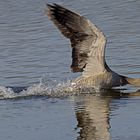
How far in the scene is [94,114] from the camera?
36.7 feet

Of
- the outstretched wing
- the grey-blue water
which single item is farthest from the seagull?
the grey-blue water

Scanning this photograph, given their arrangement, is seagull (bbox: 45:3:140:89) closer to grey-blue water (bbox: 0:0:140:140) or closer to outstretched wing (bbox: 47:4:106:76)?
outstretched wing (bbox: 47:4:106:76)

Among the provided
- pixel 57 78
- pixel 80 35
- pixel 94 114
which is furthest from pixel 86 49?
pixel 94 114

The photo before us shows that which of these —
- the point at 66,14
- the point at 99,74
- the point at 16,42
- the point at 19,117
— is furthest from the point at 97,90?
the point at 16,42

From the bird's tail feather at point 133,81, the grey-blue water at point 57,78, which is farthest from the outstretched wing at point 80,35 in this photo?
the grey-blue water at point 57,78

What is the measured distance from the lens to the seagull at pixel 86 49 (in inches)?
511

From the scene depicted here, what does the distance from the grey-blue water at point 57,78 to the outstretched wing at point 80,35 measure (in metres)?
0.60

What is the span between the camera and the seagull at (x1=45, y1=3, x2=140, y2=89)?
1298cm

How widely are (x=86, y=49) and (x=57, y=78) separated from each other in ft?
3.12

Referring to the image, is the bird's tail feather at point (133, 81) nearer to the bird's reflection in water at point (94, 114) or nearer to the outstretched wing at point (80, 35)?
the bird's reflection in water at point (94, 114)

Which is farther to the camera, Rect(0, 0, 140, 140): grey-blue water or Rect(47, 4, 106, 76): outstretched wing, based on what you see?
Rect(47, 4, 106, 76): outstretched wing

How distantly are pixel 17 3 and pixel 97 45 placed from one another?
10849 mm

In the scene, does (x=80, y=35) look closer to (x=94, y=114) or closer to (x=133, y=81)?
(x=133, y=81)

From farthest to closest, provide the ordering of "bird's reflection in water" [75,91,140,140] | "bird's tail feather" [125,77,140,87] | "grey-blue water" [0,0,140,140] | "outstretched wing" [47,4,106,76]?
"bird's tail feather" [125,77,140,87], "outstretched wing" [47,4,106,76], "grey-blue water" [0,0,140,140], "bird's reflection in water" [75,91,140,140]
